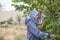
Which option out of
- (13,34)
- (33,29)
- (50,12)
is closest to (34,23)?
(33,29)

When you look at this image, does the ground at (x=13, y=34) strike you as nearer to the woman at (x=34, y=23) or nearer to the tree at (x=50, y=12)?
the woman at (x=34, y=23)

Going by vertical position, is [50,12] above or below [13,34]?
above

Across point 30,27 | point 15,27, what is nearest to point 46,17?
point 30,27

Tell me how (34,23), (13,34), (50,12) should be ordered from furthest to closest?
(13,34)
(34,23)
(50,12)

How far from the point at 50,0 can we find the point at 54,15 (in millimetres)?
188

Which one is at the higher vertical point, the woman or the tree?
the tree

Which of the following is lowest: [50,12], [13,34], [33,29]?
[13,34]

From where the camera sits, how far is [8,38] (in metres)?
20.4

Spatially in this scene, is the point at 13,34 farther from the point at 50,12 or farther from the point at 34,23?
the point at 50,12

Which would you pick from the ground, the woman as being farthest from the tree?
the ground

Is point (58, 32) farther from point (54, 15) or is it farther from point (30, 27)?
point (30, 27)

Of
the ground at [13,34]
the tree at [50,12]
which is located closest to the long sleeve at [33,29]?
the tree at [50,12]

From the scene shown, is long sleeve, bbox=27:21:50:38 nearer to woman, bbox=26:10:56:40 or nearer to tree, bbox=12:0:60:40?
woman, bbox=26:10:56:40

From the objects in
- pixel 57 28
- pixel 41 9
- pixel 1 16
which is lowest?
pixel 1 16
